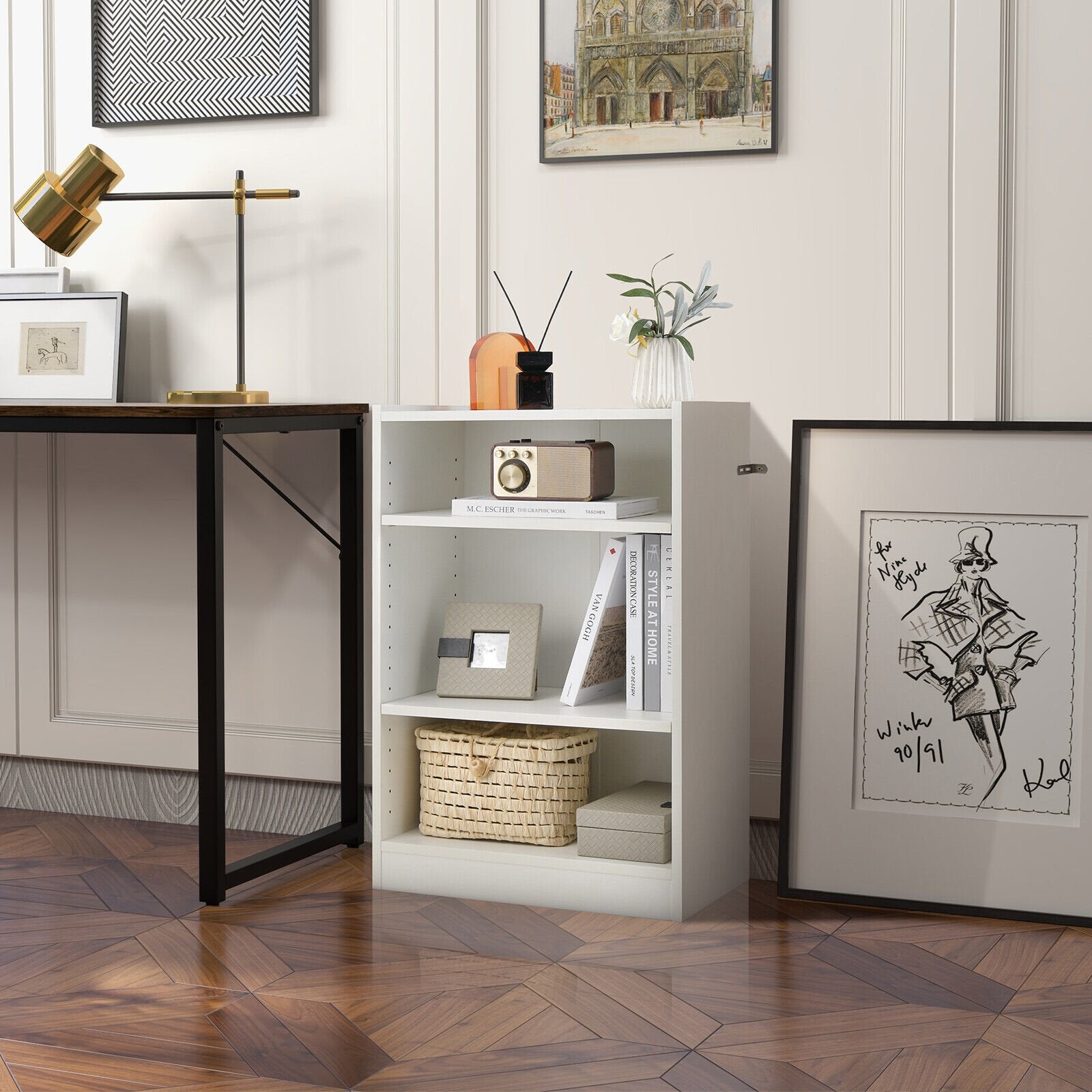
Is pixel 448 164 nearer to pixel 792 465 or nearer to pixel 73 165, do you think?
pixel 73 165

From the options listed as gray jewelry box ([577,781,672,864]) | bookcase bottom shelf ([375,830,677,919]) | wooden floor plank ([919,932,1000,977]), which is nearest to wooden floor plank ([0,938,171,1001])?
bookcase bottom shelf ([375,830,677,919])

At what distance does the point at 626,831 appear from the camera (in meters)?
2.40

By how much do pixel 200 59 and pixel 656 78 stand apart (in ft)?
3.31

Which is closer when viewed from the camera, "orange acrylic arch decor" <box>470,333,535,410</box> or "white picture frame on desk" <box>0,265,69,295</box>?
"orange acrylic arch decor" <box>470,333,535,410</box>

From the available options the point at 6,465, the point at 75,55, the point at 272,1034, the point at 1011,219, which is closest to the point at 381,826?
the point at 272,1034

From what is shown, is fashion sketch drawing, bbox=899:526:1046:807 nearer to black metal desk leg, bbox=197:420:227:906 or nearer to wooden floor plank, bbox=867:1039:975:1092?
wooden floor plank, bbox=867:1039:975:1092

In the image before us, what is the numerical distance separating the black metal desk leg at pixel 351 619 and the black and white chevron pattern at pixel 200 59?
75 centimetres

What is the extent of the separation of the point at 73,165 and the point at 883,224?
164cm

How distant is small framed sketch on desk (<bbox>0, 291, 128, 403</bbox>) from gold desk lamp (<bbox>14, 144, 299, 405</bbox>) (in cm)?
16

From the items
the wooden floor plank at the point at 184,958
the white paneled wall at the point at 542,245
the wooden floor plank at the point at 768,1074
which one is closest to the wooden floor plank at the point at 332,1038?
the wooden floor plank at the point at 184,958

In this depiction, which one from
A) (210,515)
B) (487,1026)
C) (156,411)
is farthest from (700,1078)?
(156,411)

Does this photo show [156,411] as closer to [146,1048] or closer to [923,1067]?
[146,1048]

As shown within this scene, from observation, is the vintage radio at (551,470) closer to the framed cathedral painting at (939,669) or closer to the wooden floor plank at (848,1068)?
the framed cathedral painting at (939,669)

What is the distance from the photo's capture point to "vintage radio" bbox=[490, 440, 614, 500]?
93.6 inches
